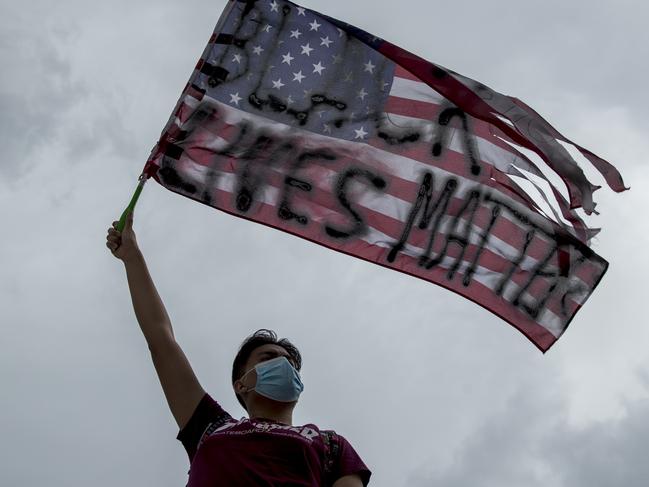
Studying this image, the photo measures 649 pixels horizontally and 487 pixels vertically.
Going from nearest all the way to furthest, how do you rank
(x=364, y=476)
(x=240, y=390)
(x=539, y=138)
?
1. (x=364, y=476)
2. (x=240, y=390)
3. (x=539, y=138)

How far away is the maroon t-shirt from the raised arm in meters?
0.11

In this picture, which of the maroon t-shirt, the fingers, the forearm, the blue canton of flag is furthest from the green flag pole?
the maroon t-shirt

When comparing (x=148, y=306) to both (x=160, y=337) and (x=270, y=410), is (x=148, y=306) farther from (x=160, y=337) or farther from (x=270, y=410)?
(x=270, y=410)

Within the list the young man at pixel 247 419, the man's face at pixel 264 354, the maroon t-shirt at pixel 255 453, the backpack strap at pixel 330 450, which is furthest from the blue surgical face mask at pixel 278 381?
the backpack strap at pixel 330 450

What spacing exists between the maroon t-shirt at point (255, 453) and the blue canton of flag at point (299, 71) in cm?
304

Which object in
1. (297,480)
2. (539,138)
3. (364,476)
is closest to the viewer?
(297,480)

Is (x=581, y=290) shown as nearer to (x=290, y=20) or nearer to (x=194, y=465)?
(x=290, y=20)

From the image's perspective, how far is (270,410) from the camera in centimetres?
689

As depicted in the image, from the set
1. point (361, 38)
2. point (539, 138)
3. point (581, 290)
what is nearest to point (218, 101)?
point (361, 38)

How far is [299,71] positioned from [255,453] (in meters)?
3.87

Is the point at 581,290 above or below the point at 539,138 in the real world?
below

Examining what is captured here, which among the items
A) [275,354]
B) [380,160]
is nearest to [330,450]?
[275,354]

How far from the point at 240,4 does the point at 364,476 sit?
4309 mm

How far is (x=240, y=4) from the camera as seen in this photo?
8750mm
